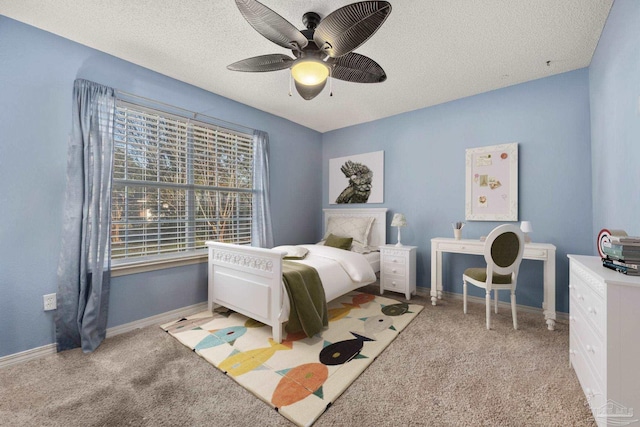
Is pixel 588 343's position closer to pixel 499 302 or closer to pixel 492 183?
pixel 499 302

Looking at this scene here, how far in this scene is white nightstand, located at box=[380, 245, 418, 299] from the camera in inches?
136

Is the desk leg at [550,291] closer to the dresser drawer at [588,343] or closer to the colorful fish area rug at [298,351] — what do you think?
the dresser drawer at [588,343]

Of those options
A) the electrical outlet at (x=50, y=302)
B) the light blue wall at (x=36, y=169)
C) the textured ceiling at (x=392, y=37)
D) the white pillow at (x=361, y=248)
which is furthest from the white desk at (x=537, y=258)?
the electrical outlet at (x=50, y=302)

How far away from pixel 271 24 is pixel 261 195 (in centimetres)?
238

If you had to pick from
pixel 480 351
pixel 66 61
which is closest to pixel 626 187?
pixel 480 351

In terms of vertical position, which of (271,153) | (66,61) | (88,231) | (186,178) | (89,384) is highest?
(66,61)

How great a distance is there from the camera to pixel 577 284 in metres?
1.68

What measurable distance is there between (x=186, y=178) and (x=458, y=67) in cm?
320

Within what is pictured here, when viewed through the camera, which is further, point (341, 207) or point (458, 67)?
point (341, 207)

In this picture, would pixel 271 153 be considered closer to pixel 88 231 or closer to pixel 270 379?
pixel 88 231

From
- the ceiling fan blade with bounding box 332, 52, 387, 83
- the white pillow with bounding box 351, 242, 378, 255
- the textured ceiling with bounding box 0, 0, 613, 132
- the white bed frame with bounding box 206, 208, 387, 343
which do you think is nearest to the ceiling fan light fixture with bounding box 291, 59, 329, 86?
the ceiling fan blade with bounding box 332, 52, 387, 83

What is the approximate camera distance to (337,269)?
115 inches

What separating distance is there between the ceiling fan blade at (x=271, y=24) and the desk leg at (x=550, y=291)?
118 inches

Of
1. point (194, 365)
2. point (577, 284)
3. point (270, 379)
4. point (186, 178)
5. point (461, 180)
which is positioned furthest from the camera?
point (461, 180)
